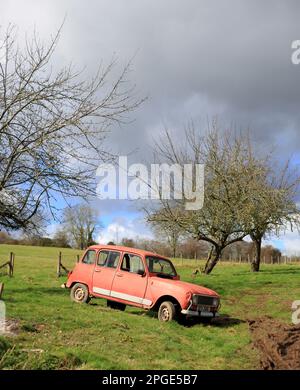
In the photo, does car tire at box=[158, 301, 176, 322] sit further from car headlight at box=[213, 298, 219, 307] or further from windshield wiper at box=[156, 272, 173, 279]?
car headlight at box=[213, 298, 219, 307]

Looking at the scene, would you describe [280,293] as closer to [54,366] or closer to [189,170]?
[189,170]

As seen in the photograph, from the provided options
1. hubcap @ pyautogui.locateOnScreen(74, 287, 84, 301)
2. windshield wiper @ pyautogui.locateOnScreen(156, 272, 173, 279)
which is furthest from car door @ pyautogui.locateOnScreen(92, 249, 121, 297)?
windshield wiper @ pyautogui.locateOnScreen(156, 272, 173, 279)

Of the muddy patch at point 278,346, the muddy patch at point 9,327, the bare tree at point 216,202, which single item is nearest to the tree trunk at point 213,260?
the bare tree at point 216,202

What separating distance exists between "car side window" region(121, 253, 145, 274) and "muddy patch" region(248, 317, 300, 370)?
15.7 feet

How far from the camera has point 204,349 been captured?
1005 cm

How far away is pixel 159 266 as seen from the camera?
14.5 m

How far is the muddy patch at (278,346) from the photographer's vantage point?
7.73 meters

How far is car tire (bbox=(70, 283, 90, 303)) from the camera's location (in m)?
15.1

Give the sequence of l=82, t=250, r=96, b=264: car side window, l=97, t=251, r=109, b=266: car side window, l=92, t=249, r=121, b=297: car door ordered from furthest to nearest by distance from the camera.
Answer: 1. l=82, t=250, r=96, b=264: car side window
2. l=97, t=251, r=109, b=266: car side window
3. l=92, t=249, r=121, b=297: car door

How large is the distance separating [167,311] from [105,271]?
269 cm

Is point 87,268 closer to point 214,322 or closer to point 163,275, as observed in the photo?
point 163,275

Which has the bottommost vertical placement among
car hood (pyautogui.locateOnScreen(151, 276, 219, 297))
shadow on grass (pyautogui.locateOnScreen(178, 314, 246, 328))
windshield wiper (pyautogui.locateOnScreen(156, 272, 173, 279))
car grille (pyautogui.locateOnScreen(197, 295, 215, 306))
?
shadow on grass (pyautogui.locateOnScreen(178, 314, 246, 328))

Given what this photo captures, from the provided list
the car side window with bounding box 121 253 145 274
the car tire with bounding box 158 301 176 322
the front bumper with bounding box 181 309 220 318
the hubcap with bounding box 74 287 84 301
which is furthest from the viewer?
the hubcap with bounding box 74 287 84 301
